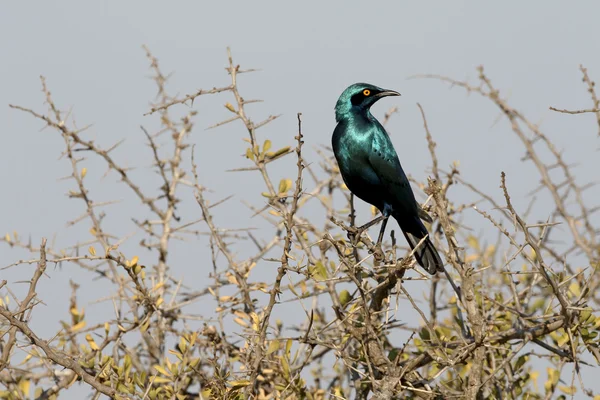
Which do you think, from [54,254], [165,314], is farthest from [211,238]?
[54,254]

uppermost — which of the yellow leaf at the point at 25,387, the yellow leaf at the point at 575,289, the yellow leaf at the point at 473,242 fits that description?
the yellow leaf at the point at 473,242

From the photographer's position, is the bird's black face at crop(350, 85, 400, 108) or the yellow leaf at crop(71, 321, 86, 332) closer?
the yellow leaf at crop(71, 321, 86, 332)

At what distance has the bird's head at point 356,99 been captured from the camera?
22.9 feet

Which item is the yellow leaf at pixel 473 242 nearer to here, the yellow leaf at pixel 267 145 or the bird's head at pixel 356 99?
the bird's head at pixel 356 99

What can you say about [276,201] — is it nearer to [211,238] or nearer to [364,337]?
[211,238]

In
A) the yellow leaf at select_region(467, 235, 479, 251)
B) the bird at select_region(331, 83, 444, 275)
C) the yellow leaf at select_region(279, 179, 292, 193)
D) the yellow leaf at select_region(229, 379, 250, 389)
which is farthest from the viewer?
the yellow leaf at select_region(467, 235, 479, 251)

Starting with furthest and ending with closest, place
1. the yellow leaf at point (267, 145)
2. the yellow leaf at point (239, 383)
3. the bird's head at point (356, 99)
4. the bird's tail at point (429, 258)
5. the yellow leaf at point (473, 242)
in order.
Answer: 1. the yellow leaf at point (473, 242)
2. the bird's head at point (356, 99)
3. the bird's tail at point (429, 258)
4. the yellow leaf at point (267, 145)
5. the yellow leaf at point (239, 383)

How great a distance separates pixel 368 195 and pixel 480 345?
8.21ft

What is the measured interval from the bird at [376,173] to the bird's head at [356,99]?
0.08 metres

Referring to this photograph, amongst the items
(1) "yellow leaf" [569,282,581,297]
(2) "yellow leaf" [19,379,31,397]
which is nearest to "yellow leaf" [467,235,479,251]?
(1) "yellow leaf" [569,282,581,297]

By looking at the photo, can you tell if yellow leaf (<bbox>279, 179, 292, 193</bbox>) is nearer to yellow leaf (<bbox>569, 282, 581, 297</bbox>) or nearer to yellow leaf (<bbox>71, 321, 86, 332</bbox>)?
yellow leaf (<bbox>71, 321, 86, 332</bbox>)

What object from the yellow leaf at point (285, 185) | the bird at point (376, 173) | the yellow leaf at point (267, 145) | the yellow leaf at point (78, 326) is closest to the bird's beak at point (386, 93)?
the bird at point (376, 173)

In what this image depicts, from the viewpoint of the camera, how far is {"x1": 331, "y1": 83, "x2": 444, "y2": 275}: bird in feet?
21.5

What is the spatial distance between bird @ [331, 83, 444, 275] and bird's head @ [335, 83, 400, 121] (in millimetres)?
78
